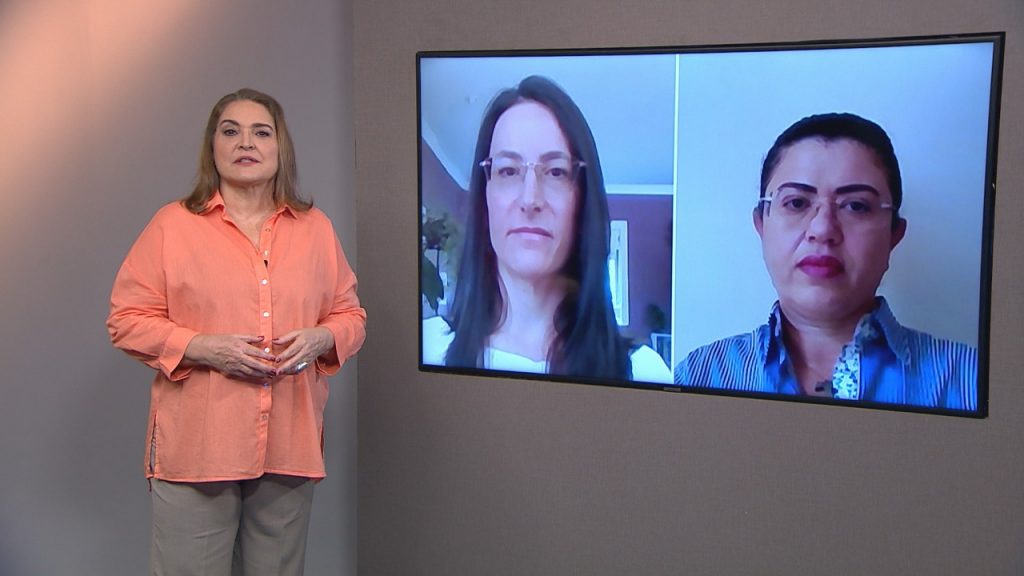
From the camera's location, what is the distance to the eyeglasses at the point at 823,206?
8.30 ft

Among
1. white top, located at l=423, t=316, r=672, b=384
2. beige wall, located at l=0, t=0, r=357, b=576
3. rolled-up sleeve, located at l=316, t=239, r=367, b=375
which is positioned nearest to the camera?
rolled-up sleeve, located at l=316, t=239, r=367, b=375

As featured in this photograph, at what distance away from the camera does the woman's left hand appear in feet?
8.02

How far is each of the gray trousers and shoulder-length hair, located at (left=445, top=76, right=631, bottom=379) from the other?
719mm

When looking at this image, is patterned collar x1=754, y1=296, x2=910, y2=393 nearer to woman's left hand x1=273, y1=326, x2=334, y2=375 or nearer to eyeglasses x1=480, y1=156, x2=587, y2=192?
eyeglasses x1=480, y1=156, x2=587, y2=192

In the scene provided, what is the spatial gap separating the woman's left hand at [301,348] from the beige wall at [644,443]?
0.59 m

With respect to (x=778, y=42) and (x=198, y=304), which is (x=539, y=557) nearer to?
(x=198, y=304)

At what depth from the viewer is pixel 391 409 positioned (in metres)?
3.17

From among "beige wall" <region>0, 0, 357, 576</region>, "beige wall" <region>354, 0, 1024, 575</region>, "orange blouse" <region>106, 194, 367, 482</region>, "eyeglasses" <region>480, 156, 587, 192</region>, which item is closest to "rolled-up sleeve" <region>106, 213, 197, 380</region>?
"orange blouse" <region>106, 194, 367, 482</region>

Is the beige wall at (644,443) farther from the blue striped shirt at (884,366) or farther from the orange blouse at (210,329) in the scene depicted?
the orange blouse at (210,329)

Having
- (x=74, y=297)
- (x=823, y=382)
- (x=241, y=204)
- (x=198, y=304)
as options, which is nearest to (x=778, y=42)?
(x=823, y=382)

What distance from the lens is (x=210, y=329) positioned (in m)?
2.46

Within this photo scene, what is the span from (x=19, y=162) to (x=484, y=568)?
204 centimetres

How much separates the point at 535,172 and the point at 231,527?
1227mm

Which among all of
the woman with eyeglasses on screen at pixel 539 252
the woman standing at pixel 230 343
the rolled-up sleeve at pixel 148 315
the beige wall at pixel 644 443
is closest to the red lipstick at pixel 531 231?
the woman with eyeglasses on screen at pixel 539 252
